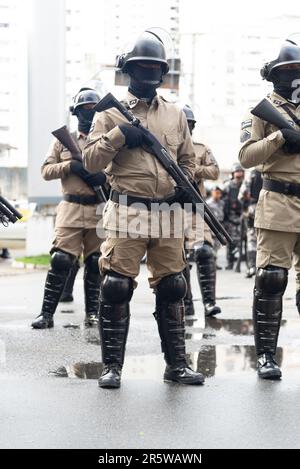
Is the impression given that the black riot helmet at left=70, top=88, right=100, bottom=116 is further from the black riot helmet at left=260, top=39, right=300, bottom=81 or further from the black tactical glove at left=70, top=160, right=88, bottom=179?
the black riot helmet at left=260, top=39, right=300, bottom=81

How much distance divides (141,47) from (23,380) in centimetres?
214

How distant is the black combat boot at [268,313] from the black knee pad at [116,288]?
0.85 m

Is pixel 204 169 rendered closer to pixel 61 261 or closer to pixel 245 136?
pixel 61 261

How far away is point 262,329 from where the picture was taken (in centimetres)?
562

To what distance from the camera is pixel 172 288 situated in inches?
214

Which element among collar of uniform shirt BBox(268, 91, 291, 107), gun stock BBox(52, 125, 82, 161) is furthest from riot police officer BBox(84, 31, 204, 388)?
gun stock BBox(52, 125, 82, 161)

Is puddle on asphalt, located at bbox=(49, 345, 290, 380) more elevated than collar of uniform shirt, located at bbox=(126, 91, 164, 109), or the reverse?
collar of uniform shirt, located at bbox=(126, 91, 164, 109)

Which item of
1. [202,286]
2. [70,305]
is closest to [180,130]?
[202,286]

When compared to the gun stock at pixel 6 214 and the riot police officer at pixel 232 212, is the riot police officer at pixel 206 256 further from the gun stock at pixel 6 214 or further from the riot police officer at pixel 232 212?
the riot police officer at pixel 232 212

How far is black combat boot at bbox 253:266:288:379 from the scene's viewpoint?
5565 mm

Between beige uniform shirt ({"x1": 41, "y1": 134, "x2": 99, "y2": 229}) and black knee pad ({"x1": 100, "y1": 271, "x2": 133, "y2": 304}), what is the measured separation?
7.82 ft

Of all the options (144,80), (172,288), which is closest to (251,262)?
(172,288)

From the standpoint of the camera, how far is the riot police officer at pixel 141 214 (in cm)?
532
